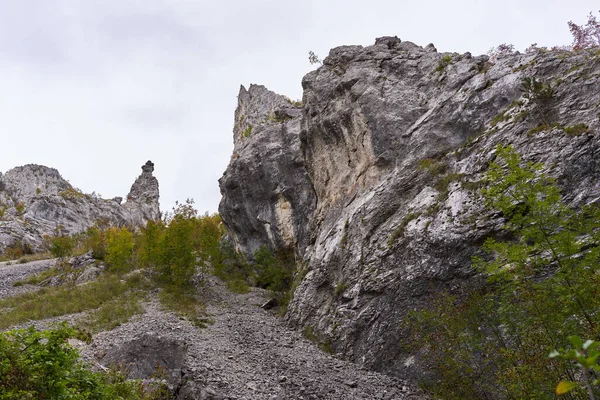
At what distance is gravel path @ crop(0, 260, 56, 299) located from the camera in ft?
97.5

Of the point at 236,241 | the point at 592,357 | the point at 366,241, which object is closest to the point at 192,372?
the point at 366,241

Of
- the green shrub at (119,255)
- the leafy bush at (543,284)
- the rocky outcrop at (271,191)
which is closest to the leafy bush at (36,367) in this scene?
the leafy bush at (543,284)

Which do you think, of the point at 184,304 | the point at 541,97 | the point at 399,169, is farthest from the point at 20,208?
the point at 541,97

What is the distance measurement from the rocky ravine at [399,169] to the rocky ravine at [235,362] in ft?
4.22

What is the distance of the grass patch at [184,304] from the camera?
72.2 ft

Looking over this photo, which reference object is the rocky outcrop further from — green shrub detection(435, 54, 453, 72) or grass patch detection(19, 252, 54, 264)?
grass patch detection(19, 252, 54, 264)

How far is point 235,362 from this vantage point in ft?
51.0

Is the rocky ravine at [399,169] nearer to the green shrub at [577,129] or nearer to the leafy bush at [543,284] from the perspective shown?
the green shrub at [577,129]

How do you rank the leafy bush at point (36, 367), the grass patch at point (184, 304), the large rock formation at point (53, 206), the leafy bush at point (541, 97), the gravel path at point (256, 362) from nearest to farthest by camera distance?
1. the leafy bush at point (36, 367)
2. the gravel path at point (256, 362)
3. the leafy bush at point (541, 97)
4. the grass patch at point (184, 304)
5. the large rock formation at point (53, 206)

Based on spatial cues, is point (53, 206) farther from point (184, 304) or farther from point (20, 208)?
point (184, 304)

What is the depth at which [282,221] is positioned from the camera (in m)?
34.7

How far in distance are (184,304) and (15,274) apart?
21.4 metres

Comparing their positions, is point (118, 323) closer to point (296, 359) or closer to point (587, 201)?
point (296, 359)

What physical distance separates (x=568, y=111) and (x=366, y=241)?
34.9ft
